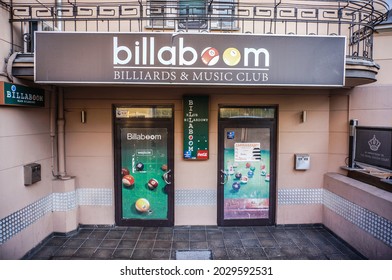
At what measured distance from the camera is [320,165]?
5391 millimetres

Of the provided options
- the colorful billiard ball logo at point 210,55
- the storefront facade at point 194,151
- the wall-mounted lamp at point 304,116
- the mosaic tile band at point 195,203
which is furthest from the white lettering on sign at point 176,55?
the mosaic tile band at point 195,203

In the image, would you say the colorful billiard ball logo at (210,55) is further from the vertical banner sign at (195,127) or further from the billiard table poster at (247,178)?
the billiard table poster at (247,178)

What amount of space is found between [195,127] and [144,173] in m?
1.48

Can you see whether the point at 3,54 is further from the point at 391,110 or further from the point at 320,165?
the point at 391,110

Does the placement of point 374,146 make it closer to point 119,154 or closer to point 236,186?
point 236,186

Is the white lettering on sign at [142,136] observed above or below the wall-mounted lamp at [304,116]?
below

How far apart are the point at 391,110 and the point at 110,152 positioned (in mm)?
5580

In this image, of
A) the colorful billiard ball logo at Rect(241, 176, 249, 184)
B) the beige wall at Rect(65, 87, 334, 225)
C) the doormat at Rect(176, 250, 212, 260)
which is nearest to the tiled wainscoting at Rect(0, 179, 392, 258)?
the beige wall at Rect(65, 87, 334, 225)

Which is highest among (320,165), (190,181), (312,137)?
(312,137)

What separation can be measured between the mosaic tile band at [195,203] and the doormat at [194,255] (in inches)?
42.4

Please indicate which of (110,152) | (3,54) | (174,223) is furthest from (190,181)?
(3,54)

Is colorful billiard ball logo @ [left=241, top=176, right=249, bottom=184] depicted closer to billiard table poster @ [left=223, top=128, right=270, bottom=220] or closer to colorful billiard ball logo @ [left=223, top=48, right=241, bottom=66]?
billiard table poster @ [left=223, top=128, right=270, bottom=220]

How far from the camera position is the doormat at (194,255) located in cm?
429

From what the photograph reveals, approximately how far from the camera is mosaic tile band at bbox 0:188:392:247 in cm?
389
